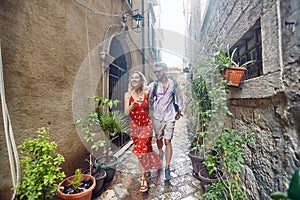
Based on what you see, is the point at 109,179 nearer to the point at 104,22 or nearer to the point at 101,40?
the point at 101,40

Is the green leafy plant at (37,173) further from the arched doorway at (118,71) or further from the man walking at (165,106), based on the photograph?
the arched doorway at (118,71)

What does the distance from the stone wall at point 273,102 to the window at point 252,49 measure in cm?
10

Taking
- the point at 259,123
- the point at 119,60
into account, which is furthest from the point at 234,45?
the point at 119,60

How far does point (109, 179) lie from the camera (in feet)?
7.38

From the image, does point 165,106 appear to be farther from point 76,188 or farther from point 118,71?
point 118,71

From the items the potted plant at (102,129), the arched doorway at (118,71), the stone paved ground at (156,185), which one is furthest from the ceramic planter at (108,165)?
the arched doorway at (118,71)

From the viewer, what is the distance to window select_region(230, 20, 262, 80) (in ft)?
5.06

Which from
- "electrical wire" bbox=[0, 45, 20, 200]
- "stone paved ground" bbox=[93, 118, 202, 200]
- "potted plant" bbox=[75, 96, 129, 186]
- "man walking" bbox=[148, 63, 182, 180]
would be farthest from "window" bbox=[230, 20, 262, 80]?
"electrical wire" bbox=[0, 45, 20, 200]

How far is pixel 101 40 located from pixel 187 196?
9.84ft

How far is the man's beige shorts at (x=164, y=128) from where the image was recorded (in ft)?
7.48

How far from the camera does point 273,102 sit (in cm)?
115

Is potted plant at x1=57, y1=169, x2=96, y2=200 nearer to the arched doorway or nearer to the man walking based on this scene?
the man walking

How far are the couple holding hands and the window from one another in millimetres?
1009

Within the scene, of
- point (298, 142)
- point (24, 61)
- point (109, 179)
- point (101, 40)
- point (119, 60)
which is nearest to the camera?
point (298, 142)
